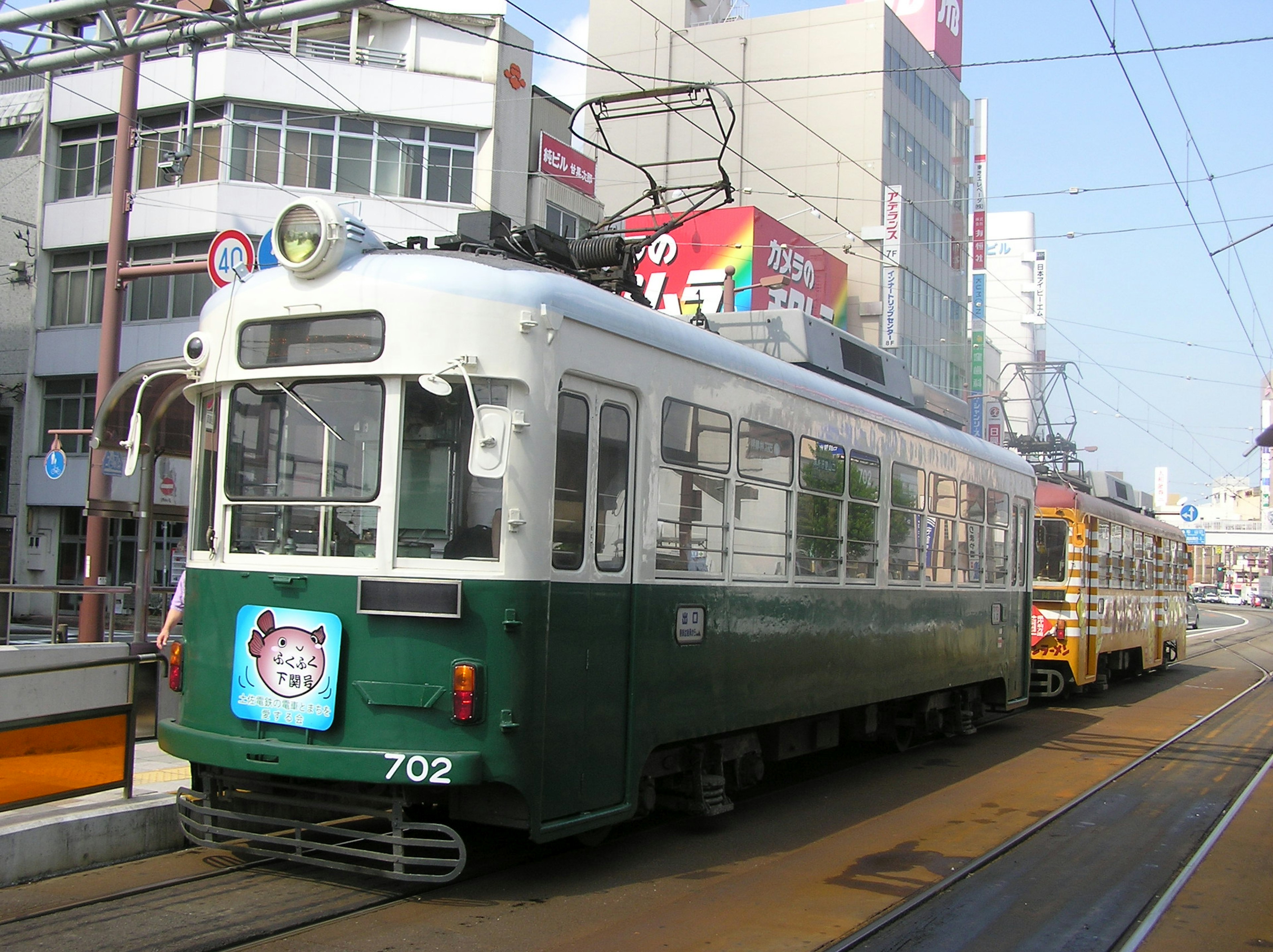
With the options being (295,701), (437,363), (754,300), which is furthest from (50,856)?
(754,300)

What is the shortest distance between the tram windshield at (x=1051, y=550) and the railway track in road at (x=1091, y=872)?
486cm

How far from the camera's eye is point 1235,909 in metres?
6.34

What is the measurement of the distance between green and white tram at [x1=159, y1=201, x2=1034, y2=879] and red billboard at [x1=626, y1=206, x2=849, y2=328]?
87.7 ft

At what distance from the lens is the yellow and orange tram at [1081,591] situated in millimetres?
16234

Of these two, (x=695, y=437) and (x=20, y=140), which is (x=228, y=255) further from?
(x=20, y=140)

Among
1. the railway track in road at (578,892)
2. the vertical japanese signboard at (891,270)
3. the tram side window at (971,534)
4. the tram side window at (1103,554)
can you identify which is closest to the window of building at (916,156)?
the vertical japanese signboard at (891,270)

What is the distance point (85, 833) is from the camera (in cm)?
614

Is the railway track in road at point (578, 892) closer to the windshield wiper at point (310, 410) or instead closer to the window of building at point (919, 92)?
the windshield wiper at point (310, 410)

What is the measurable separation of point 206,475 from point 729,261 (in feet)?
102

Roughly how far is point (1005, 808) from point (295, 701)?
17.8ft

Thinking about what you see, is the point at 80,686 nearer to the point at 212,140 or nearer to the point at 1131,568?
the point at 1131,568

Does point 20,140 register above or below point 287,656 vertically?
above

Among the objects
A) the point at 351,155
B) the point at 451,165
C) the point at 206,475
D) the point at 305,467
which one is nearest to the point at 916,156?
the point at 451,165

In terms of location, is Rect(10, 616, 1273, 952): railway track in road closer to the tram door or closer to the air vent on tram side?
the tram door
